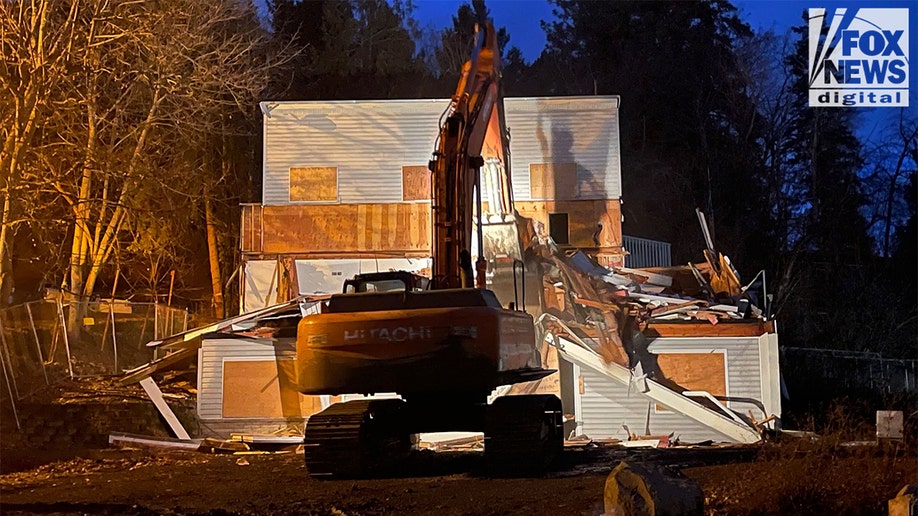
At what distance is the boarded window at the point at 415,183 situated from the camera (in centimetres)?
2339

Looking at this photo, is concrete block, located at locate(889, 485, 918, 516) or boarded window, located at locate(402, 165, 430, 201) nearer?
concrete block, located at locate(889, 485, 918, 516)

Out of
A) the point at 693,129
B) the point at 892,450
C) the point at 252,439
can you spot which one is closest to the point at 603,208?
the point at 252,439

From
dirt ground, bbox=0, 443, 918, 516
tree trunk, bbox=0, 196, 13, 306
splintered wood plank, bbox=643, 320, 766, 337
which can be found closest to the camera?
dirt ground, bbox=0, 443, 918, 516

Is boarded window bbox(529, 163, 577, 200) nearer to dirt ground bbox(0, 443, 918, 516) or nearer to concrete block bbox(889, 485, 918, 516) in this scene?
dirt ground bbox(0, 443, 918, 516)

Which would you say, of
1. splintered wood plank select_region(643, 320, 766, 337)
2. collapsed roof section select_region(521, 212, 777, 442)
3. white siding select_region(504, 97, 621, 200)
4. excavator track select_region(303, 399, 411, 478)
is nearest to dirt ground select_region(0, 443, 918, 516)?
excavator track select_region(303, 399, 411, 478)

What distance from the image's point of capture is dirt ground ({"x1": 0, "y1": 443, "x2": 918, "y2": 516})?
8.59m

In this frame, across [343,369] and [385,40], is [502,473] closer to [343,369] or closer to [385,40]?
[343,369]

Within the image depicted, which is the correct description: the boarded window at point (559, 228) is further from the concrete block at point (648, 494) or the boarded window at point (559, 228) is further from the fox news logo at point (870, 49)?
the concrete block at point (648, 494)

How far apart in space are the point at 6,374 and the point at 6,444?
2348 millimetres

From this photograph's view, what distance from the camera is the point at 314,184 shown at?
23.5m

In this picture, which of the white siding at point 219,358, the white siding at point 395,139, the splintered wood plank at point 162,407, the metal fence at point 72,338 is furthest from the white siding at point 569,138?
the metal fence at point 72,338

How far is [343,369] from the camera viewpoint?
10703mm

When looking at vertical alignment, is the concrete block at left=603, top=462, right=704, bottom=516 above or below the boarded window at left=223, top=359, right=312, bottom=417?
above

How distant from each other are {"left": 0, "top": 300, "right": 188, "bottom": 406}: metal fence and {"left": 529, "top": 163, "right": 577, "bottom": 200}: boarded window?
37.2 feet
